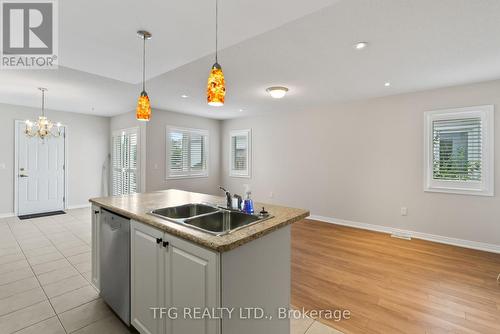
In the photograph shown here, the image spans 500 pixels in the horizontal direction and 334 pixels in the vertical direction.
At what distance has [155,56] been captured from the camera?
2598mm

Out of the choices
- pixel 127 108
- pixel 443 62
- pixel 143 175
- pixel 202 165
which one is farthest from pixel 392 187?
pixel 127 108

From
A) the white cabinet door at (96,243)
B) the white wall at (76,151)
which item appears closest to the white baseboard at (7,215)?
the white wall at (76,151)

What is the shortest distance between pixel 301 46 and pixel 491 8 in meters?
1.48

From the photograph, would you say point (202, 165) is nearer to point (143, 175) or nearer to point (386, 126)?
point (143, 175)

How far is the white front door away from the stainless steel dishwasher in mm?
4976

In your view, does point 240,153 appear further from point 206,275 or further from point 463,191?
point 206,275

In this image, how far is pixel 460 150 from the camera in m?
3.66

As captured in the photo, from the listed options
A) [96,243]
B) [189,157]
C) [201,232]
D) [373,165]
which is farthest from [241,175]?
[201,232]

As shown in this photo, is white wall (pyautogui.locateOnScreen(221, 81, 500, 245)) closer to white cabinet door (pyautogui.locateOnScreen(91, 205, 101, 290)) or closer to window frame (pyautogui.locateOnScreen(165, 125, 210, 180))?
window frame (pyautogui.locateOnScreen(165, 125, 210, 180))

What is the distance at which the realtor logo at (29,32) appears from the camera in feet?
5.98

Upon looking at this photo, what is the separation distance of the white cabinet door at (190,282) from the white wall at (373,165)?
4.08m

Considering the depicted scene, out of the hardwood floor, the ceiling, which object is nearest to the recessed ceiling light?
the ceiling

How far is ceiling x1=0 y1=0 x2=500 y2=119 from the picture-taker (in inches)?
71.3

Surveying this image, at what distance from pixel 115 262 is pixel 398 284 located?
9.41ft
